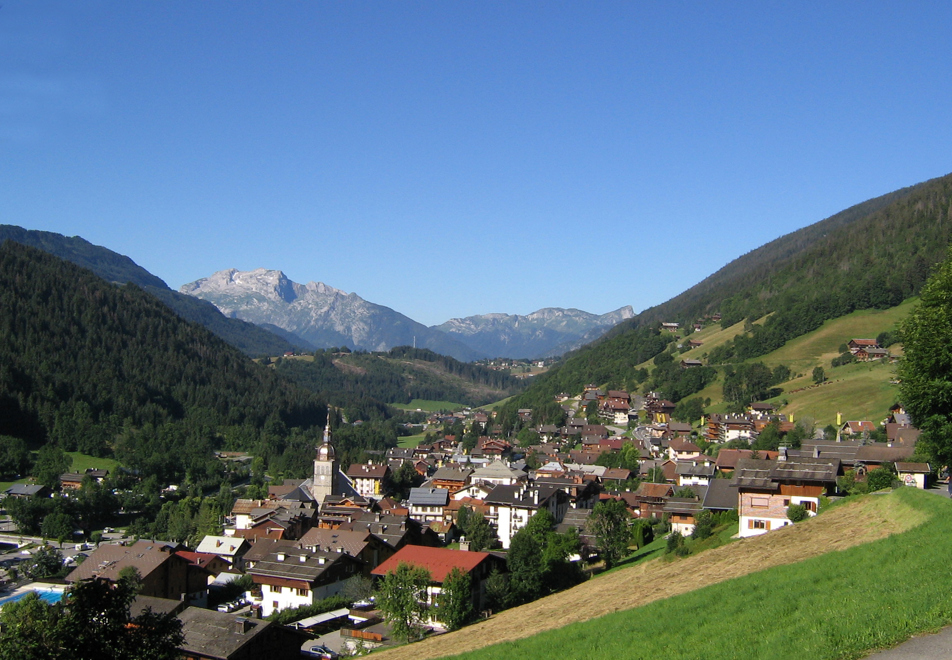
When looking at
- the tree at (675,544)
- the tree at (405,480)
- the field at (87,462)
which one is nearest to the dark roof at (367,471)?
the tree at (405,480)

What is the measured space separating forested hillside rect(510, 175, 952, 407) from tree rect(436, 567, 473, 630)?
3883 inches

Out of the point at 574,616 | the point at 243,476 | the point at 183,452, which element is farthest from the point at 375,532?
the point at 183,452

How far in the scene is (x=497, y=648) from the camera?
24.0 m

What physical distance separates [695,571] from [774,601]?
8.98 m

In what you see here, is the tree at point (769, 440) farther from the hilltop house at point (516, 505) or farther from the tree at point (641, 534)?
the tree at point (641, 534)

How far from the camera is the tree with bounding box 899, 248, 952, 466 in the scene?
87.5 feet

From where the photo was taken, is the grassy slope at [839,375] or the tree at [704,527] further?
the grassy slope at [839,375]

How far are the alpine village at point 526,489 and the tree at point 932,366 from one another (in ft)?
0.31

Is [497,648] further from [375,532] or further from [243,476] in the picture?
[243,476]

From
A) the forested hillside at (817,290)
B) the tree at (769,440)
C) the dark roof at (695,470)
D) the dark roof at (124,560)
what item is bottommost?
the dark roof at (124,560)

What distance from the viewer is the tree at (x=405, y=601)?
112ft

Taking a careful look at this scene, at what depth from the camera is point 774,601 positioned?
18125 millimetres

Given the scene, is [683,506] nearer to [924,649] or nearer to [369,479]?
[924,649]

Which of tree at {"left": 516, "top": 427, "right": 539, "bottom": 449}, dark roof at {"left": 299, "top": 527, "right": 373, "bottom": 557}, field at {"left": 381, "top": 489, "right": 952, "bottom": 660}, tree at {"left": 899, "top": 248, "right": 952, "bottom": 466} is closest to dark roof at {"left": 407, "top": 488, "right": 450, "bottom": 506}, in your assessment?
dark roof at {"left": 299, "top": 527, "right": 373, "bottom": 557}
